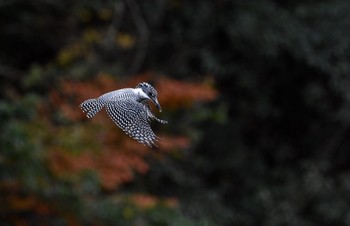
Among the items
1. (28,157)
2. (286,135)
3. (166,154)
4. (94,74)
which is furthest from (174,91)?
(286,135)

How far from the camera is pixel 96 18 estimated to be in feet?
36.0

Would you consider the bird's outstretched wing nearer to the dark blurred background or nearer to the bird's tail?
the bird's tail

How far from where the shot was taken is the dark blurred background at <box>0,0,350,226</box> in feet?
30.9

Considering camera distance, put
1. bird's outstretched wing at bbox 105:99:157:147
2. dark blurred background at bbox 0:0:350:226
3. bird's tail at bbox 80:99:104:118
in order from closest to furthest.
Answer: bird's outstretched wing at bbox 105:99:157:147
bird's tail at bbox 80:99:104:118
dark blurred background at bbox 0:0:350:226

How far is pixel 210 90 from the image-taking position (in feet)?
31.8

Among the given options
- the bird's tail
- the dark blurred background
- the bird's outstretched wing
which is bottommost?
the bird's outstretched wing

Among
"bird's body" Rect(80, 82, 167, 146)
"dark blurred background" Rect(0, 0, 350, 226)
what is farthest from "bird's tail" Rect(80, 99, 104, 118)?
"dark blurred background" Rect(0, 0, 350, 226)

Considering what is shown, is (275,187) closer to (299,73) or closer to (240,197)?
(240,197)

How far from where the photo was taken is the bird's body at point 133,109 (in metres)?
3.09

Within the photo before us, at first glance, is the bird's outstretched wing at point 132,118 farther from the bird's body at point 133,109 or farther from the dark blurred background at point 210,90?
the dark blurred background at point 210,90

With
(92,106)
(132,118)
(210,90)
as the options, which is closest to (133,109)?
(132,118)

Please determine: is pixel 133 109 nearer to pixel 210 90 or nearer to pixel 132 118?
pixel 132 118

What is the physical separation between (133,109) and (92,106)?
189mm

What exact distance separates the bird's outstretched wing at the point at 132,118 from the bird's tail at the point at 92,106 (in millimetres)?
38
